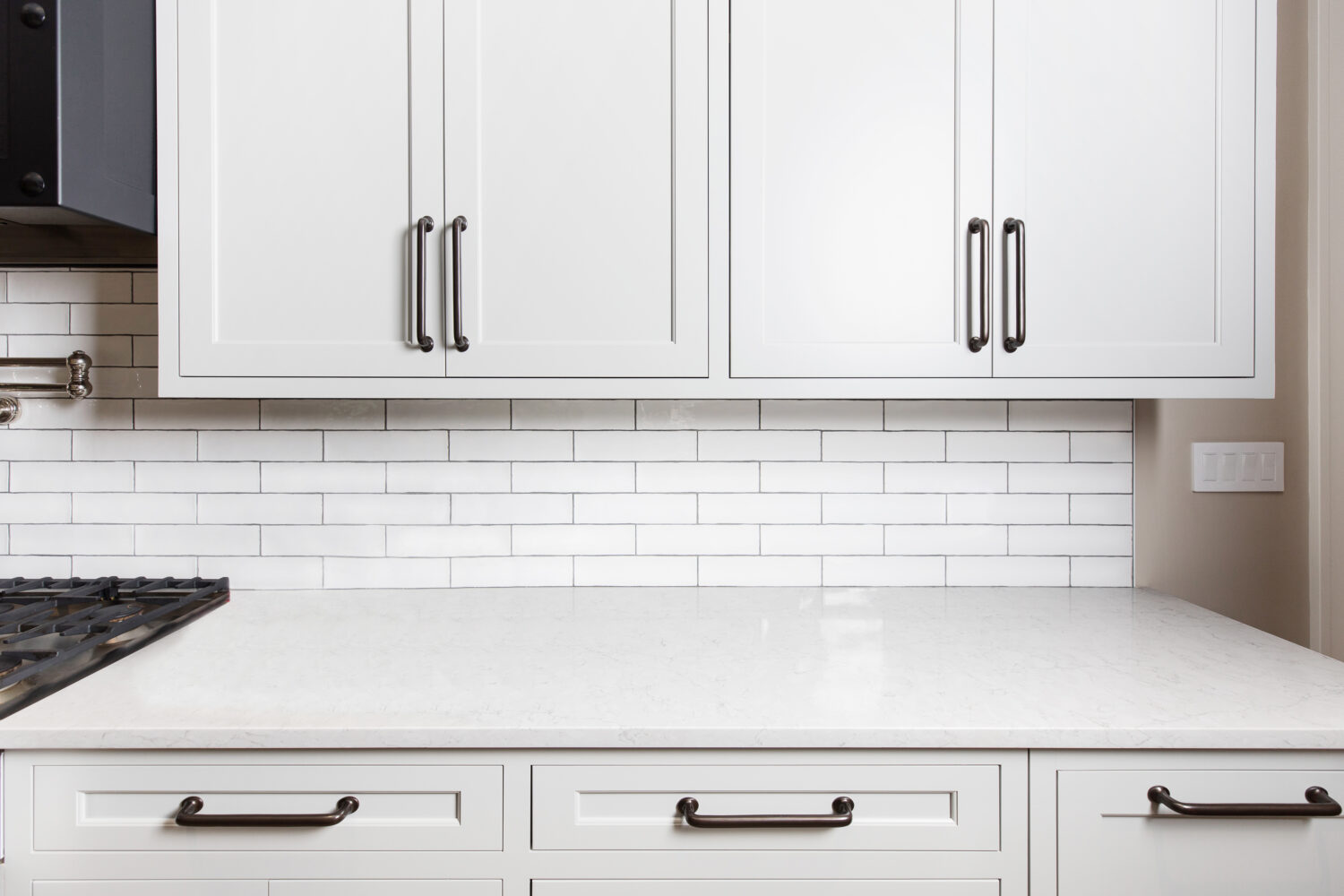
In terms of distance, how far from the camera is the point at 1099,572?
174cm

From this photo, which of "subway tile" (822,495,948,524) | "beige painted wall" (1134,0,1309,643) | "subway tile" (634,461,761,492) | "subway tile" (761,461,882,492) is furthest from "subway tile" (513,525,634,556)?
"beige painted wall" (1134,0,1309,643)

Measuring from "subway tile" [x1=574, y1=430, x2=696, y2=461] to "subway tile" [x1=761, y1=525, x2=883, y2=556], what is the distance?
27cm

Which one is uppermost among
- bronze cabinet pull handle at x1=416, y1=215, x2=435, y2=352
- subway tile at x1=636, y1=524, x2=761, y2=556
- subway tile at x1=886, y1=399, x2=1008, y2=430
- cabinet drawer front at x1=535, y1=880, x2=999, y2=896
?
bronze cabinet pull handle at x1=416, y1=215, x2=435, y2=352

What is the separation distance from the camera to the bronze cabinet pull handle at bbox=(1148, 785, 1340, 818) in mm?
995

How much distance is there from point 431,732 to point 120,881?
17.7 inches

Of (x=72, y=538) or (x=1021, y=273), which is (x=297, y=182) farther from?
(x=1021, y=273)

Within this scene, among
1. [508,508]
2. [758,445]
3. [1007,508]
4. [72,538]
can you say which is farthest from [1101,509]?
[72,538]

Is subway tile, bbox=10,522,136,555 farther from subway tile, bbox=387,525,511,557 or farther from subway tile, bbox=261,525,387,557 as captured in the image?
subway tile, bbox=387,525,511,557

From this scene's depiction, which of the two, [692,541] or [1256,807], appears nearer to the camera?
[1256,807]

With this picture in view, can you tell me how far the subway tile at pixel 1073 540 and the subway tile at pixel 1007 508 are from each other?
2 centimetres

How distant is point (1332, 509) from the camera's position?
1646mm

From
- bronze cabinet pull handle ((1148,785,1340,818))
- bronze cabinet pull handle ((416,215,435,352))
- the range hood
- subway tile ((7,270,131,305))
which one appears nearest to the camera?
bronze cabinet pull handle ((1148,785,1340,818))

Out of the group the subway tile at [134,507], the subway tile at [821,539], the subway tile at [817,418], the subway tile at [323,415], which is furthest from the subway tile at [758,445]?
the subway tile at [134,507]

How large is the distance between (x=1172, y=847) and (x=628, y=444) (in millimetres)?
1151
